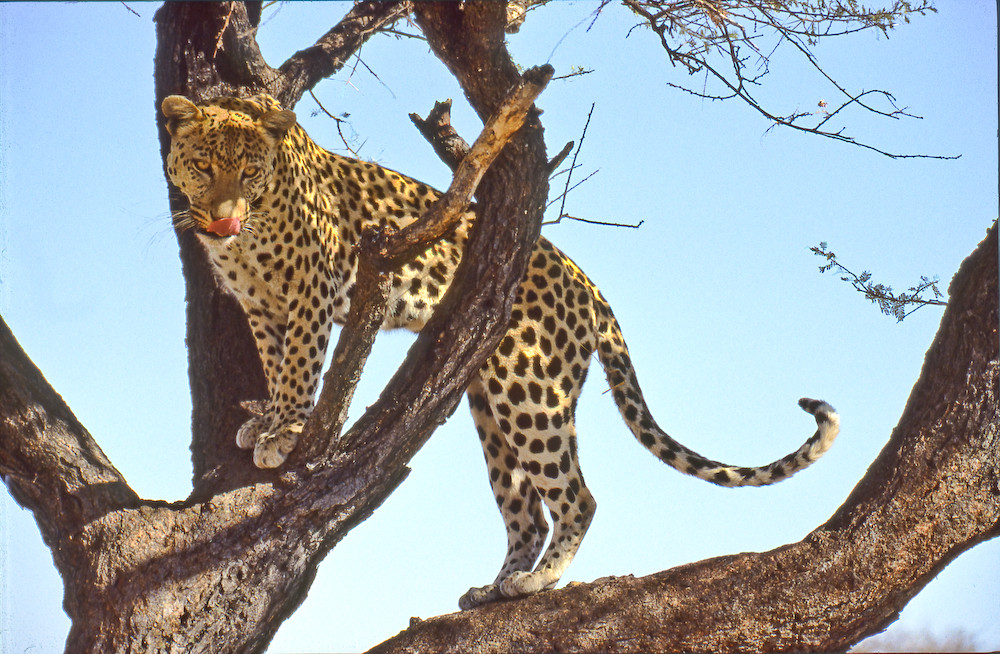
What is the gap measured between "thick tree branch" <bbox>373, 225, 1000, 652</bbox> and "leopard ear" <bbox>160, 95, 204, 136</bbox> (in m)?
2.81

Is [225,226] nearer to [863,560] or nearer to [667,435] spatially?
[667,435]

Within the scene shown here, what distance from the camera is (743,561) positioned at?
4.12 m

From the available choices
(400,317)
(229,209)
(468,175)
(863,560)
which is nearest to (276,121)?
(229,209)

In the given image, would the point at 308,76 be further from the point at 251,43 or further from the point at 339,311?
the point at 339,311

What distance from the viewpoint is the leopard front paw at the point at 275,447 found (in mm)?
4496

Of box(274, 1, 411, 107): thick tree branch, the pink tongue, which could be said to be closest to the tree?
the pink tongue

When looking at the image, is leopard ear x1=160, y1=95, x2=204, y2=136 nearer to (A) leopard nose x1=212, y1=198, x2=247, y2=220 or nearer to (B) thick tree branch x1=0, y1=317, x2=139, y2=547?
(A) leopard nose x1=212, y1=198, x2=247, y2=220

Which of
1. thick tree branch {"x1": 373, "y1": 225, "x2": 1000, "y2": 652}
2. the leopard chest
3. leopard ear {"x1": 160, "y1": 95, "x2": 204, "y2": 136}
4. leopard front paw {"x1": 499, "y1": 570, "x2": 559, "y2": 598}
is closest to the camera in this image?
thick tree branch {"x1": 373, "y1": 225, "x2": 1000, "y2": 652}

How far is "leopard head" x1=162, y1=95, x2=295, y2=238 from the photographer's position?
4.97 metres

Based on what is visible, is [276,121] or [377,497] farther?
[276,121]

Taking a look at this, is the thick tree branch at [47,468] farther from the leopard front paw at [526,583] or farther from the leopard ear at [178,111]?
the leopard front paw at [526,583]

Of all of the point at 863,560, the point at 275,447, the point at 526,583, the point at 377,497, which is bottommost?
the point at 863,560

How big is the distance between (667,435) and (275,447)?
6.48 ft

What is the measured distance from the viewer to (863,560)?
398cm
